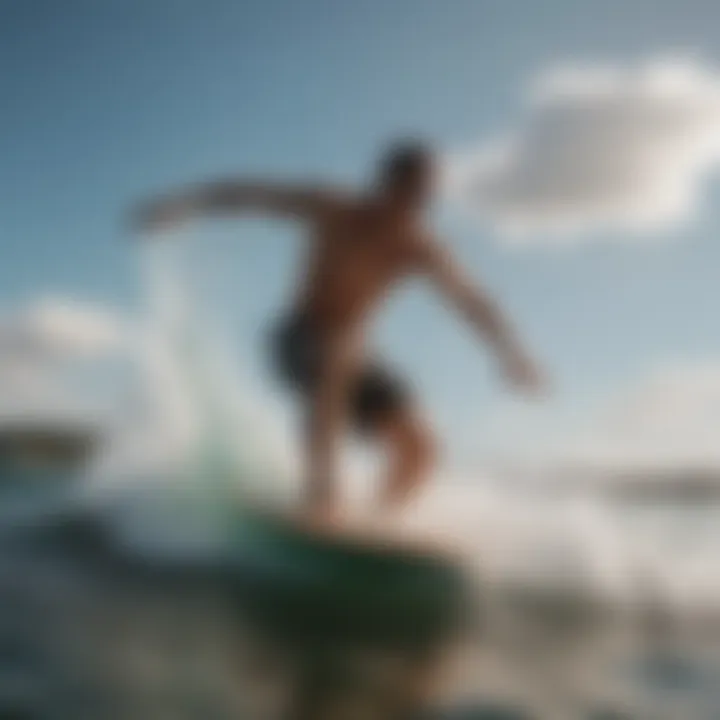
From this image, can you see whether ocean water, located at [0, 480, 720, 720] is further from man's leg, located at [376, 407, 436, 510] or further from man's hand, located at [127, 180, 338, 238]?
man's hand, located at [127, 180, 338, 238]

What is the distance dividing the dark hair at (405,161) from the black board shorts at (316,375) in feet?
0.78

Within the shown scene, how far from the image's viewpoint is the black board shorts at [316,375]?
1.54 meters

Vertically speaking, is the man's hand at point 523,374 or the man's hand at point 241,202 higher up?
the man's hand at point 241,202

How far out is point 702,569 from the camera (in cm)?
155

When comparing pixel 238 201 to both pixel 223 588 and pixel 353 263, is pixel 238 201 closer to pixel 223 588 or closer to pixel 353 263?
pixel 353 263

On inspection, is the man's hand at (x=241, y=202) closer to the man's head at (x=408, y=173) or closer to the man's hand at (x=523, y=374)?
the man's head at (x=408, y=173)

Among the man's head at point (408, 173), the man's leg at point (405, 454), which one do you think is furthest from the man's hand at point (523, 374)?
the man's head at point (408, 173)

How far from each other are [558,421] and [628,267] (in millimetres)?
236

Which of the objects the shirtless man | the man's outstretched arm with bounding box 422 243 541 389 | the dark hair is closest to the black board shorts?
the shirtless man

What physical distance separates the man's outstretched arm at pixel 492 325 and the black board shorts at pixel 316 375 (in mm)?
132

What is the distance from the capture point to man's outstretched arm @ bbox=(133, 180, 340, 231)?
1.56 meters

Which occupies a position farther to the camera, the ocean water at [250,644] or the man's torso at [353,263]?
the man's torso at [353,263]

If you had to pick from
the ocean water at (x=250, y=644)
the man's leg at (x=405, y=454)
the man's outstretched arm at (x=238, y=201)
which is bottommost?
the ocean water at (x=250, y=644)

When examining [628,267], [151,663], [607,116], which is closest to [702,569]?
[628,267]
